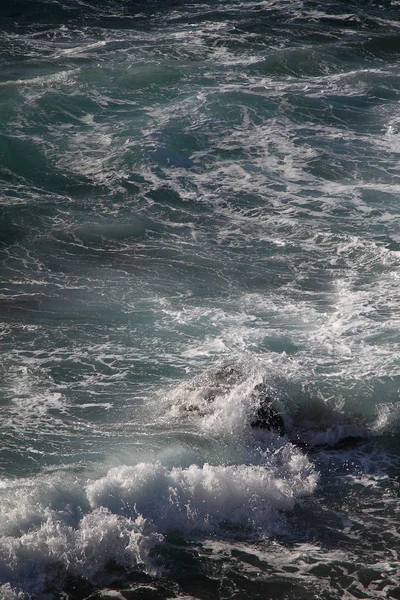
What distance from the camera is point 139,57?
2142 cm

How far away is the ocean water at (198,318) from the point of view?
7031mm

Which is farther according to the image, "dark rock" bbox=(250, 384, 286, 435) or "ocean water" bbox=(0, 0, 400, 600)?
"dark rock" bbox=(250, 384, 286, 435)

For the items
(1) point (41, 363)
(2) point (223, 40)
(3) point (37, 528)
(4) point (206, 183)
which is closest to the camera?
(3) point (37, 528)

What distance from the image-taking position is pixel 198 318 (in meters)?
11.0

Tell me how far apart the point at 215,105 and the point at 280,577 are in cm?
1370

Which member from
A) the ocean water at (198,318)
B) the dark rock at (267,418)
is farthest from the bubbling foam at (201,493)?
the dark rock at (267,418)

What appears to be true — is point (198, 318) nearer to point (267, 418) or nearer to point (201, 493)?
point (267, 418)

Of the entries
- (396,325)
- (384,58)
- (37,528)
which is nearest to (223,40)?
(384,58)

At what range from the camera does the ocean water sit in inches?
277

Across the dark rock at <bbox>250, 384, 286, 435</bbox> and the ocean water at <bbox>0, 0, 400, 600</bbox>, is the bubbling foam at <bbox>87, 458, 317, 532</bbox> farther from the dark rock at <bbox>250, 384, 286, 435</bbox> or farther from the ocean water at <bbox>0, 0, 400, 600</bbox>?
the dark rock at <bbox>250, 384, 286, 435</bbox>

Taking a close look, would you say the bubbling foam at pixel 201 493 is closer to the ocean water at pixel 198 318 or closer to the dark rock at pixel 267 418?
the ocean water at pixel 198 318

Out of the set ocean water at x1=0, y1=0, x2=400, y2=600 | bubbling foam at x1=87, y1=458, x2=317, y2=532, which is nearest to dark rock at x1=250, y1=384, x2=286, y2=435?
ocean water at x1=0, y1=0, x2=400, y2=600

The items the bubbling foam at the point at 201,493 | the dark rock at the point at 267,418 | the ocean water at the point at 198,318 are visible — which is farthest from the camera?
the dark rock at the point at 267,418

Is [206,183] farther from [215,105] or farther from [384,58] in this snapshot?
[384,58]
